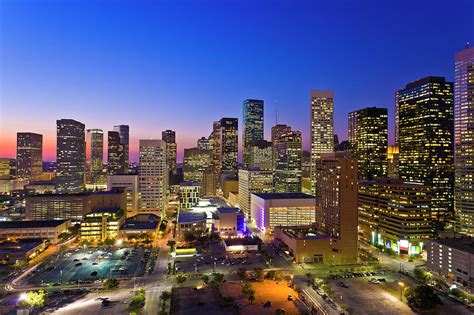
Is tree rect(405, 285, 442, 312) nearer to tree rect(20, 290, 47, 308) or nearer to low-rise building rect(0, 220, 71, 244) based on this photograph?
tree rect(20, 290, 47, 308)

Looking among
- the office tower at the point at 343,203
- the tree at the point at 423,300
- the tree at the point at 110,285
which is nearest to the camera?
the tree at the point at 423,300

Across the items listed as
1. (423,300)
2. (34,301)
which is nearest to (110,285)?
(34,301)

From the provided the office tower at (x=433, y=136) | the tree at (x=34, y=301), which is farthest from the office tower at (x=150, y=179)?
the office tower at (x=433, y=136)

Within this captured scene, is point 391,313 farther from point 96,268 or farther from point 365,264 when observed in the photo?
point 96,268

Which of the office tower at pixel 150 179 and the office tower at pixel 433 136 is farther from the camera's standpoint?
the office tower at pixel 150 179

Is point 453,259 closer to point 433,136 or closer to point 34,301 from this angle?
point 34,301

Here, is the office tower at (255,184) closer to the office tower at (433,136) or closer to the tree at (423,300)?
the office tower at (433,136)

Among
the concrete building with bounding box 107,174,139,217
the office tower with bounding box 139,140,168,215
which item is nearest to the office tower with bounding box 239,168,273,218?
the office tower with bounding box 139,140,168,215
